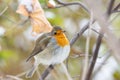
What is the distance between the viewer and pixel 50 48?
76.8 inches

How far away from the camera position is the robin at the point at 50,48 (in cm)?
184

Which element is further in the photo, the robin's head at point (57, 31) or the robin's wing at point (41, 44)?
the robin's head at point (57, 31)

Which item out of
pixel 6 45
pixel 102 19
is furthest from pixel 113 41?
pixel 6 45

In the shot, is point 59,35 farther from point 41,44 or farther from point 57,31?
point 41,44

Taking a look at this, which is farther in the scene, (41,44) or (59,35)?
(59,35)

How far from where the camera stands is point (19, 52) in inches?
108

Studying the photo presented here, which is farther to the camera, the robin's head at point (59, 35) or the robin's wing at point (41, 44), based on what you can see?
the robin's head at point (59, 35)

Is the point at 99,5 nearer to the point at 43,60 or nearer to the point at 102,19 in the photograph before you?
the point at 102,19

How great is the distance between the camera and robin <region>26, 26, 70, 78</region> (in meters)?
1.84

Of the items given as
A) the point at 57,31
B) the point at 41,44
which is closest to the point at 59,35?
the point at 57,31

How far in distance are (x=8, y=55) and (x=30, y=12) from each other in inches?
45.1

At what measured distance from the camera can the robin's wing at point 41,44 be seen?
182cm

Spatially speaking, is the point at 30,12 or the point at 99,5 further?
the point at 30,12

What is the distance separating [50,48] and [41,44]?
0.19 feet
